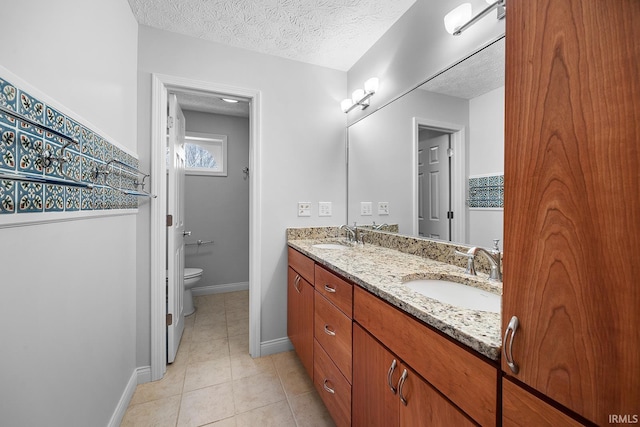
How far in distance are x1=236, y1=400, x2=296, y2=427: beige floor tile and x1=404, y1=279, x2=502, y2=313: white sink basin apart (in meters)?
1.02

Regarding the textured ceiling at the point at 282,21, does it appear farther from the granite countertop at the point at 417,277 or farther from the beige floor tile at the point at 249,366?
the beige floor tile at the point at 249,366

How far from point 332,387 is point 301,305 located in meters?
0.54

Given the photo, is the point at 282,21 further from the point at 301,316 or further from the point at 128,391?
the point at 128,391

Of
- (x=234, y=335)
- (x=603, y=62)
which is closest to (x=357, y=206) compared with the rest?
(x=234, y=335)

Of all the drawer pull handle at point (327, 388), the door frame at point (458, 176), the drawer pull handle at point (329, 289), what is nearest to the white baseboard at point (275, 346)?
the drawer pull handle at point (327, 388)

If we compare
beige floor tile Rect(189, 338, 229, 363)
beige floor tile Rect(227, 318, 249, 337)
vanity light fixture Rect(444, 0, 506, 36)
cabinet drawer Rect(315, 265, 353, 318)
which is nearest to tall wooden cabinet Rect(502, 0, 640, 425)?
cabinet drawer Rect(315, 265, 353, 318)

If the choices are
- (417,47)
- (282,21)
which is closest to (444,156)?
(417,47)

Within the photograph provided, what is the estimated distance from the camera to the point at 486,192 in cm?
114

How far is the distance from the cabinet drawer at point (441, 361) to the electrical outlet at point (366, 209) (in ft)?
3.61

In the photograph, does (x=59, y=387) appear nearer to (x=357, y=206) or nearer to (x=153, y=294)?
(x=153, y=294)

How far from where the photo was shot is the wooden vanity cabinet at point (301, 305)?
5.08 feet

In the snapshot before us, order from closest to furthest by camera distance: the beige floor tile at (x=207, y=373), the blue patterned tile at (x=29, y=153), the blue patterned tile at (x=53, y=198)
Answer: the blue patterned tile at (x=29, y=153)
the blue patterned tile at (x=53, y=198)
the beige floor tile at (x=207, y=373)

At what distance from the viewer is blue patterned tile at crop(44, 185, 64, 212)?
2.58 ft

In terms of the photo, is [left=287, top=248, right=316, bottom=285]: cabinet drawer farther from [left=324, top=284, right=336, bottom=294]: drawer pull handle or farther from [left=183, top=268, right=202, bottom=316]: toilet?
[left=183, top=268, right=202, bottom=316]: toilet
